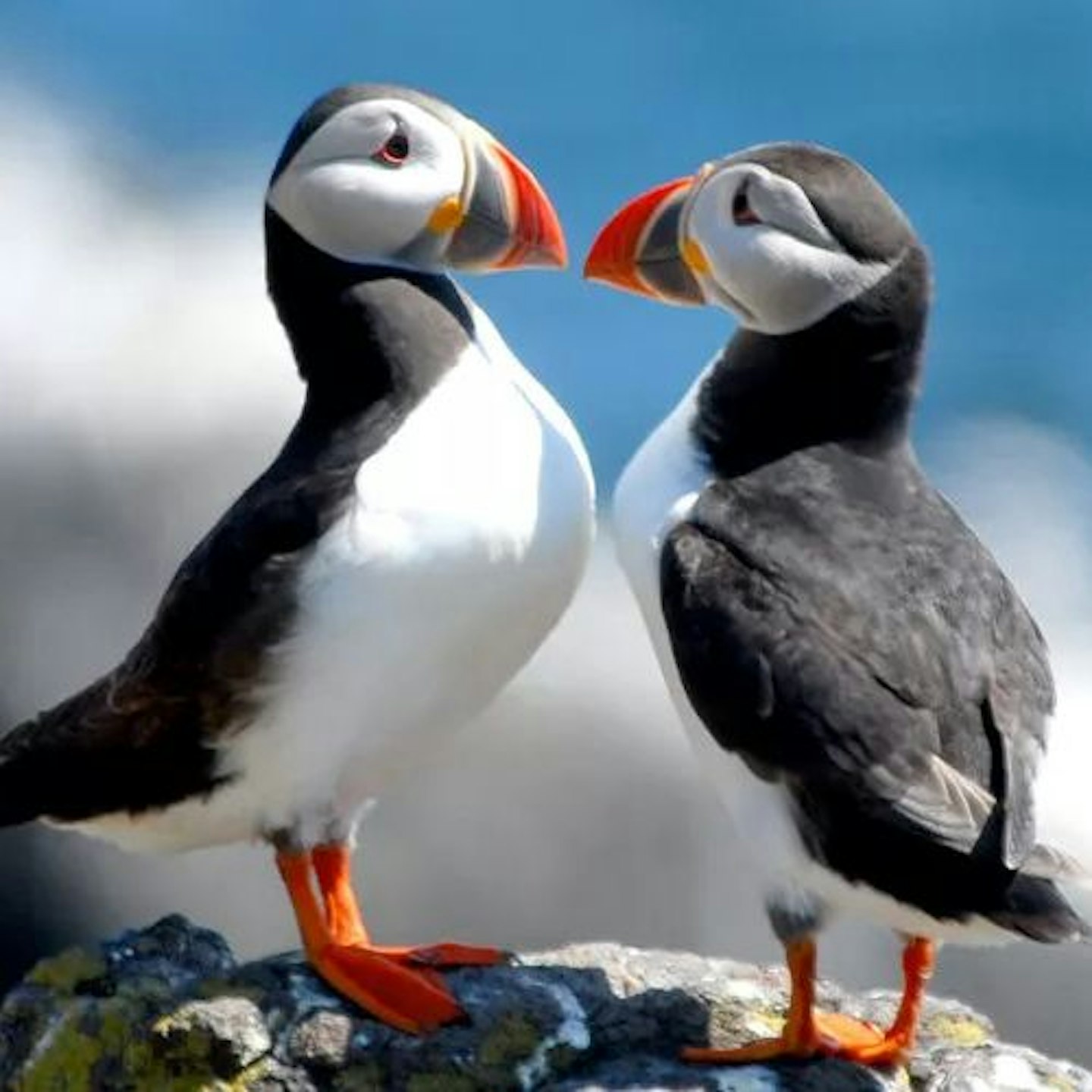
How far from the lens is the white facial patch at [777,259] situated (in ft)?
19.2

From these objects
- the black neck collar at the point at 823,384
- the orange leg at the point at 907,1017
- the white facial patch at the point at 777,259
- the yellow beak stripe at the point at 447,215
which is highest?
the yellow beak stripe at the point at 447,215

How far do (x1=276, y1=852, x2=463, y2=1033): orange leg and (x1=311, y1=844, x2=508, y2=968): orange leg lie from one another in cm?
1

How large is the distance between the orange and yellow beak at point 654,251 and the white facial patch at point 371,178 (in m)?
0.31

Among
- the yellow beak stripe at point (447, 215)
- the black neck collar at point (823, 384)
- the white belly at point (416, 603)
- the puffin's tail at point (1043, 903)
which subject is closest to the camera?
the puffin's tail at point (1043, 903)

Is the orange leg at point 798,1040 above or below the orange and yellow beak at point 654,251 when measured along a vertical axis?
below

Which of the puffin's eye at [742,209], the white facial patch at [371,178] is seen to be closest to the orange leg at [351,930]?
the white facial patch at [371,178]

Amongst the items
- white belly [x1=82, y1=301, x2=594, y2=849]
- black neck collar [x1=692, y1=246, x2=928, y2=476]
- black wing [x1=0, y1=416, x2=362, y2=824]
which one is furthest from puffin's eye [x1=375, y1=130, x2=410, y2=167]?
black neck collar [x1=692, y1=246, x2=928, y2=476]

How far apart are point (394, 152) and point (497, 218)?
0.23m

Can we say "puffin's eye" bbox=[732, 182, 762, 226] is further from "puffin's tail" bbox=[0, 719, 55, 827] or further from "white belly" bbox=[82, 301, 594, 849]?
"puffin's tail" bbox=[0, 719, 55, 827]

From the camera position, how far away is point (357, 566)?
19.0 ft

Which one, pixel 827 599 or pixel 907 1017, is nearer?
pixel 827 599

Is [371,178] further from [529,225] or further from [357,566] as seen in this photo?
[357,566]

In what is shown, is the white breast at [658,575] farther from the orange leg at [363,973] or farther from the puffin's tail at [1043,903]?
the orange leg at [363,973]

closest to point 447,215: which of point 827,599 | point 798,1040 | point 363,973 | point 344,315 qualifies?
point 344,315
